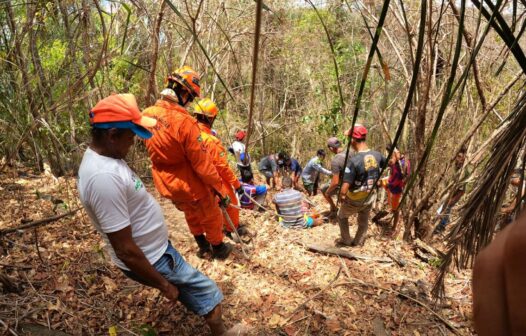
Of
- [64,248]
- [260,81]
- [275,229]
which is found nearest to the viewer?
[64,248]

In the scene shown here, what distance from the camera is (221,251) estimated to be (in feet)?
13.0

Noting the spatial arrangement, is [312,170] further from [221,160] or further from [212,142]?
[212,142]

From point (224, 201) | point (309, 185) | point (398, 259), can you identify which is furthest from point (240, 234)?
point (309, 185)

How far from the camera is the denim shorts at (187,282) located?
2.12 meters

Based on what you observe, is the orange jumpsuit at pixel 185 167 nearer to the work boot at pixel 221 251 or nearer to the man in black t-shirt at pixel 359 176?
the work boot at pixel 221 251

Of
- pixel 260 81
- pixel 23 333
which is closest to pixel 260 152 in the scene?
pixel 260 81

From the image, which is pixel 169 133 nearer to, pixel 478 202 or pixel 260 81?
pixel 478 202

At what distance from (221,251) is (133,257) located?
2.22m

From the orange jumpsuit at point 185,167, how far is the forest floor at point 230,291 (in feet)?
2.09

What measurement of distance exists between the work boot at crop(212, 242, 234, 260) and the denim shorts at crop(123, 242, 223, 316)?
1623 millimetres

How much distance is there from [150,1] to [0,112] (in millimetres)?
2298

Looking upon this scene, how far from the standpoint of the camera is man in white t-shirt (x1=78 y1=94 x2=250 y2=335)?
68.0 inches

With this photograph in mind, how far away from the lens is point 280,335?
2.86 metres

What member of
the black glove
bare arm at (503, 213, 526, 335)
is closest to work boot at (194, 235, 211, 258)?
the black glove
